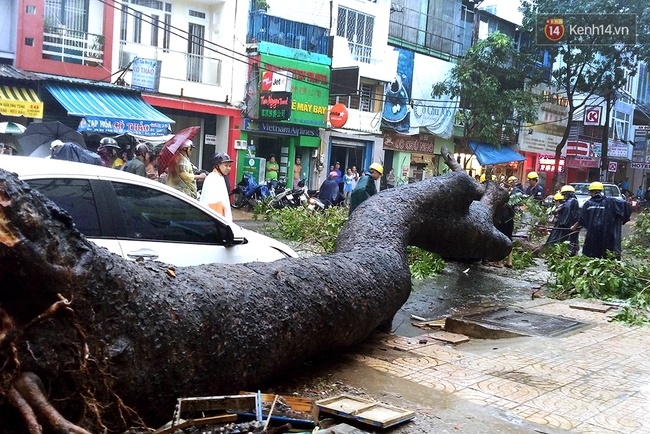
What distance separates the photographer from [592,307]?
8.26 m

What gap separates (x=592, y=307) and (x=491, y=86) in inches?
822

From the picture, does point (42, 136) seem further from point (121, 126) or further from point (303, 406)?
point (303, 406)

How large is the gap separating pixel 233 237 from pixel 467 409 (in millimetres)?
2476

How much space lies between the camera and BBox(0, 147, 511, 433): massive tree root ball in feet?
8.25

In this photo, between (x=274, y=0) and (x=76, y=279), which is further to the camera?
(x=274, y=0)

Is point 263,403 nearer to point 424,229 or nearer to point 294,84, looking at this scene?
point 424,229

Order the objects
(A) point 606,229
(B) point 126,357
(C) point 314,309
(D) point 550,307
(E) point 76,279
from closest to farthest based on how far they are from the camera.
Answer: (E) point 76,279, (B) point 126,357, (C) point 314,309, (D) point 550,307, (A) point 606,229

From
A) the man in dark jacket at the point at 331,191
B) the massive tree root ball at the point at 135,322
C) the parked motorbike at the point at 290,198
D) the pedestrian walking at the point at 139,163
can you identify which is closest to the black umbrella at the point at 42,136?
the pedestrian walking at the point at 139,163

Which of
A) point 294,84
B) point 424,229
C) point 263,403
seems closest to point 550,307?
point 424,229

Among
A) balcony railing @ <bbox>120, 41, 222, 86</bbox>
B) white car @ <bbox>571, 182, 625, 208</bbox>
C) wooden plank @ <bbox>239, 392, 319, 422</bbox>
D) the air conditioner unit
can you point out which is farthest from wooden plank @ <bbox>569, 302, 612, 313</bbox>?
white car @ <bbox>571, 182, 625, 208</bbox>

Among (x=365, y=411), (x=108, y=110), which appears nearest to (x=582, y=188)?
(x=108, y=110)

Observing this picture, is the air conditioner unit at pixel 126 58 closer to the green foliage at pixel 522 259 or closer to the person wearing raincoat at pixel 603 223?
the green foliage at pixel 522 259

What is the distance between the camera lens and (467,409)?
415 cm

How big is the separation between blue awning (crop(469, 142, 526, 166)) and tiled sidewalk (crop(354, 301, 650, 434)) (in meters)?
25.7
